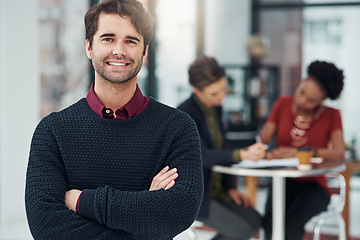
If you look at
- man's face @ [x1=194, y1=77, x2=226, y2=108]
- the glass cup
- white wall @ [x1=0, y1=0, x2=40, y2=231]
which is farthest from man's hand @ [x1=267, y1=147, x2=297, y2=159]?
white wall @ [x1=0, y1=0, x2=40, y2=231]

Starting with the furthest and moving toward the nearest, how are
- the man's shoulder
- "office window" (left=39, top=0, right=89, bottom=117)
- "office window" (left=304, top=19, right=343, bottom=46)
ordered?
1. "office window" (left=304, top=19, right=343, bottom=46)
2. "office window" (left=39, top=0, right=89, bottom=117)
3. the man's shoulder

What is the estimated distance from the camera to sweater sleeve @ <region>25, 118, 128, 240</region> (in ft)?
4.05

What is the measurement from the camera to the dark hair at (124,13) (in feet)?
3.97

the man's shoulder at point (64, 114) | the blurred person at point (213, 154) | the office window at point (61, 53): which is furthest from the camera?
the office window at point (61, 53)

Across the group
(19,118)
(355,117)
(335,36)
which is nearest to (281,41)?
(335,36)

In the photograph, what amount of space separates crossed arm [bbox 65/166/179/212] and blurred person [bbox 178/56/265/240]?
1146mm

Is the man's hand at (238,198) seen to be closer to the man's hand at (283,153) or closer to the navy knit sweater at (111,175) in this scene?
the man's hand at (283,153)

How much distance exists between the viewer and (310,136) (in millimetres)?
2934

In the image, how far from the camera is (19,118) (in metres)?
Answer: 4.28

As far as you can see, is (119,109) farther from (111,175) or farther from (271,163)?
(271,163)

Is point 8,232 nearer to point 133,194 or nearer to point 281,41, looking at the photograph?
point 133,194

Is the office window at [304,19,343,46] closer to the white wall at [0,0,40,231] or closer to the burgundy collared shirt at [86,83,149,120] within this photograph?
the white wall at [0,0,40,231]

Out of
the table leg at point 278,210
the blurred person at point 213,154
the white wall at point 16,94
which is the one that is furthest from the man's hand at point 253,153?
the white wall at point 16,94

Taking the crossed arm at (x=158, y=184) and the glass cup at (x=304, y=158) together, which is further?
the glass cup at (x=304, y=158)
